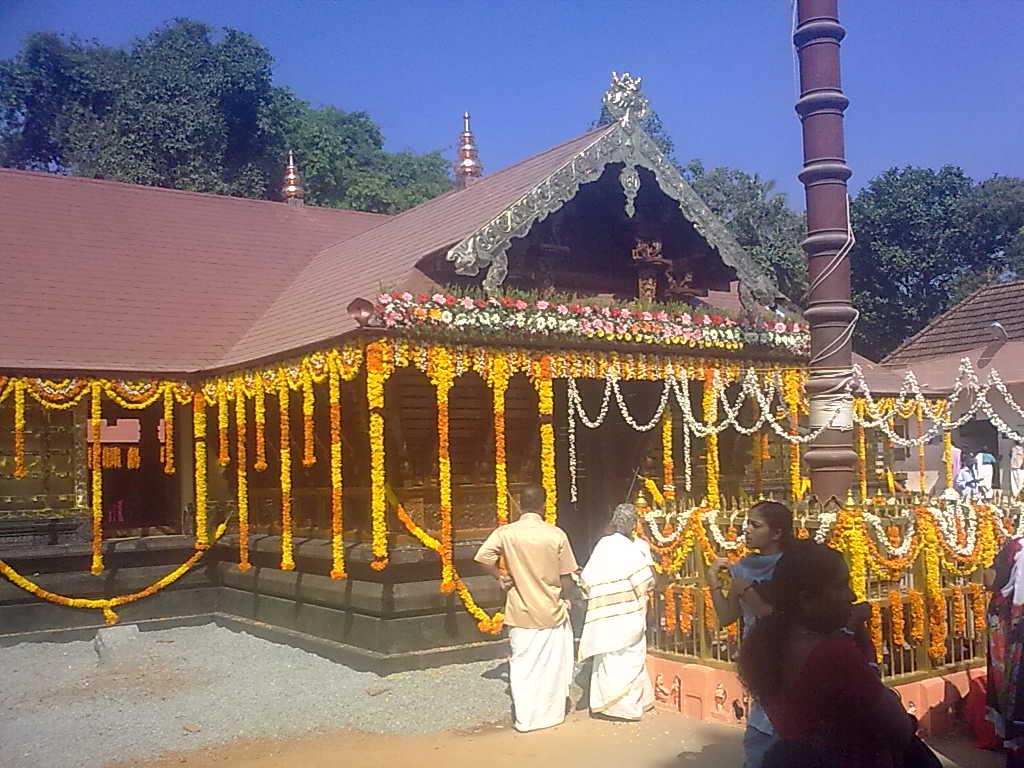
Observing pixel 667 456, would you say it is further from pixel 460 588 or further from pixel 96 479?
pixel 96 479

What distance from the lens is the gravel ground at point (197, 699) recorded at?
8102 mm

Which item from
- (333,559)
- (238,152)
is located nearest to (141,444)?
(333,559)

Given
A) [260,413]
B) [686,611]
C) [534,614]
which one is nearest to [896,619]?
Answer: [686,611]

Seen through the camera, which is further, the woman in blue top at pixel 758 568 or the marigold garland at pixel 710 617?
the marigold garland at pixel 710 617

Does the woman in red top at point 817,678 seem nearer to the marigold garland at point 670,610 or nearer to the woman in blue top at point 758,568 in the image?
the woman in blue top at point 758,568

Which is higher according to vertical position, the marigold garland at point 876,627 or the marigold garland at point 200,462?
the marigold garland at point 200,462

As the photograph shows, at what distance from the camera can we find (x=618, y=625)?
7.93m

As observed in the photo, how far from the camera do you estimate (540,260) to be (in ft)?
38.9

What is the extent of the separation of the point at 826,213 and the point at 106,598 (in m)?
9.74

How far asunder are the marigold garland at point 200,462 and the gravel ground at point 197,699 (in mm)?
1830

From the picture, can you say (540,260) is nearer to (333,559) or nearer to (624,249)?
(624,249)

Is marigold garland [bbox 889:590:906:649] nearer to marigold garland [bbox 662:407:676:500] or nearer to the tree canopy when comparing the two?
marigold garland [bbox 662:407:676:500]

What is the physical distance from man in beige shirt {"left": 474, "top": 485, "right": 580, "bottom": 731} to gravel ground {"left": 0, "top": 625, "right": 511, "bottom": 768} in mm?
573

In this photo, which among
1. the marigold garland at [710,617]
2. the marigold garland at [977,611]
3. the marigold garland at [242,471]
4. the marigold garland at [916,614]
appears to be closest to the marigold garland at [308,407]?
the marigold garland at [242,471]
